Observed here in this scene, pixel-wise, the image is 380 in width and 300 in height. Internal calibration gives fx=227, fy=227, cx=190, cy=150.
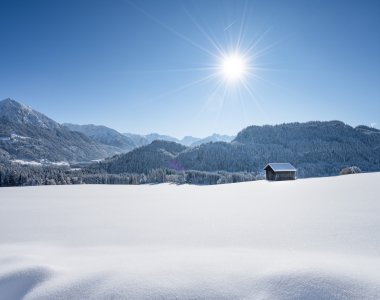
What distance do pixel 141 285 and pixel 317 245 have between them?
15.2 ft

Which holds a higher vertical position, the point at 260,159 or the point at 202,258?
the point at 260,159

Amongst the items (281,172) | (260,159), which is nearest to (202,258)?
(281,172)

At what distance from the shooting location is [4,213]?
1301 centimetres

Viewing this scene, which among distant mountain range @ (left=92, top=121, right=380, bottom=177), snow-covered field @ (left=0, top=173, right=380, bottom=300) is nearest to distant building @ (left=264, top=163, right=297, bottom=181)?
snow-covered field @ (left=0, top=173, right=380, bottom=300)

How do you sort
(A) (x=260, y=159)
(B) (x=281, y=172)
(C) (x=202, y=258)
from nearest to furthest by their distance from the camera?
1. (C) (x=202, y=258)
2. (B) (x=281, y=172)
3. (A) (x=260, y=159)

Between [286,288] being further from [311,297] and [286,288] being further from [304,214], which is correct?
[304,214]

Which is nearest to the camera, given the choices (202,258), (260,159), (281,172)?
(202,258)

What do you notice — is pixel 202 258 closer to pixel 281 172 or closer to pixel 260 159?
pixel 281 172

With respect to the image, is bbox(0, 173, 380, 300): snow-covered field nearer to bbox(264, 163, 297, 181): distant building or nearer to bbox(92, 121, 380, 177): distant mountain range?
bbox(264, 163, 297, 181): distant building

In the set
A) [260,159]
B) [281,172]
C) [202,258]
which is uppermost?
[260,159]

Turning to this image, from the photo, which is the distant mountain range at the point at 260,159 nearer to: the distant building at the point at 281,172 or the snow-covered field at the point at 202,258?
the distant building at the point at 281,172

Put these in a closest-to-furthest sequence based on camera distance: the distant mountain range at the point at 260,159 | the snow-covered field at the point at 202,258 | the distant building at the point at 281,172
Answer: the snow-covered field at the point at 202,258 → the distant building at the point at 281,172 → the distant mountain range at the point at 260,159

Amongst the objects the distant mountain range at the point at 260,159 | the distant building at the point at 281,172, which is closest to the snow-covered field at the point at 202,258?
the distant building at the point at 281,172

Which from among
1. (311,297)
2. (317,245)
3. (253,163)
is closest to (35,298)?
(311,297)
